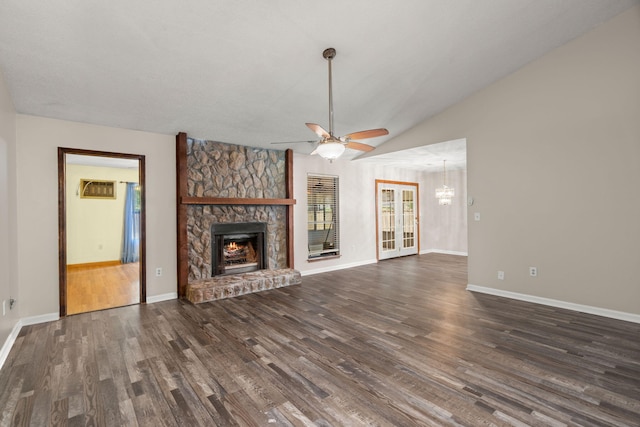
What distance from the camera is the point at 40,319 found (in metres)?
3.67

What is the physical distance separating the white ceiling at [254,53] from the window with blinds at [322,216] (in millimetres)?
2038

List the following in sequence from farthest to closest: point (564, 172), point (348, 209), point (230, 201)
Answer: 1. point (348, 209)
2. point (230, 201)
3. point (564, 172)

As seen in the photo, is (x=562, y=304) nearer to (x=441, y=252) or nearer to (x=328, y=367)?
(x=328, y=367)

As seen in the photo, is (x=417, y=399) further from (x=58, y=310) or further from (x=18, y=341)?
(x=58, y=310)

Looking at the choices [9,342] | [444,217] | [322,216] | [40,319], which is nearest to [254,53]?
[9,342]

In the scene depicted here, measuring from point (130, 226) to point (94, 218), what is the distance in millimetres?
771

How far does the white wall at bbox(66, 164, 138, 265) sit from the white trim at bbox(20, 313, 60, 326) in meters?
4.13

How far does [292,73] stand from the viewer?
3594 millimetres

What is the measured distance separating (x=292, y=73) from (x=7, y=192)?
3310 millimetres

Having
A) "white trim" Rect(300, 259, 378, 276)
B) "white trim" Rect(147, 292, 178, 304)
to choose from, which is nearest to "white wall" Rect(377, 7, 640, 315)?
"white trim" Rect(300, 259, 378, 276)

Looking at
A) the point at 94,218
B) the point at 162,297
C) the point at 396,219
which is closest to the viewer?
the point at 162,297

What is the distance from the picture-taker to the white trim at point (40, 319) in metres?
3.58

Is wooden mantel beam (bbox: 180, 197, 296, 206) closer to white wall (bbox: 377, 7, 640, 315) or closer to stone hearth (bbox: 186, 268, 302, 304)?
stone hearth (bbox: 186, 268, 302, 304)

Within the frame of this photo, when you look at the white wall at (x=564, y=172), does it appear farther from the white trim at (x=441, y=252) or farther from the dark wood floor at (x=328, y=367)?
the white trim at (x=441, y=252)
